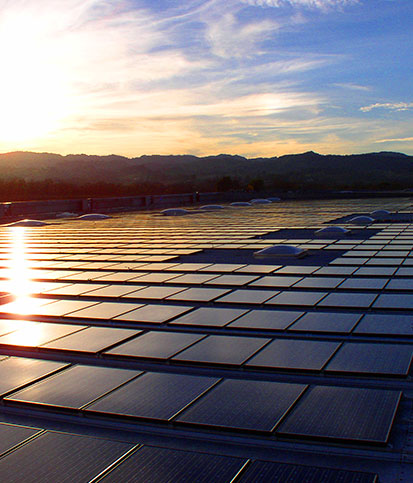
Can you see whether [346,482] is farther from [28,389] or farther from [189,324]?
[189,324]

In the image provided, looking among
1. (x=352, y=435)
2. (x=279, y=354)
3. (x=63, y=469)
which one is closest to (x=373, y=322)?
(x=279, y=354)

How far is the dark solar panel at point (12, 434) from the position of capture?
559 cm

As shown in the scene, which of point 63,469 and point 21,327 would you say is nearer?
point 63,469

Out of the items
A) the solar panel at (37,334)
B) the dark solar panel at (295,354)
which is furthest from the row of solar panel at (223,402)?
the solar panel at (37,334)

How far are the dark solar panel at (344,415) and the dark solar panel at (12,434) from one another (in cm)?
259

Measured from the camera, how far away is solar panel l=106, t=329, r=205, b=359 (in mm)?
8359

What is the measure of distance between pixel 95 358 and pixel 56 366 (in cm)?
67

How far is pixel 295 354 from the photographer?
318 inches

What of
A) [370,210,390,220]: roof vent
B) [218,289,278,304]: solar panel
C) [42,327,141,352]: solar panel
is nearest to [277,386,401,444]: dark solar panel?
[42,327,141,352]: solar panel

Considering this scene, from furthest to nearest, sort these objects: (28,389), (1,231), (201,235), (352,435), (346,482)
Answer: (1,231) < (201,235) < (28,389) < (352,435) < (346,482)

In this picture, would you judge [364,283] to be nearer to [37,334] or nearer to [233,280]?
[233,280]

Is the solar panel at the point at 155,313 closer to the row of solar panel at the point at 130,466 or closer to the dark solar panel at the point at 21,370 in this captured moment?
the dark solar panel at the point at 21,370

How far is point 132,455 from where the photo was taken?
5.32 meters

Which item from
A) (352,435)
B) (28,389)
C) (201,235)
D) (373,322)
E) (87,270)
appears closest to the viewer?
(352,435)
